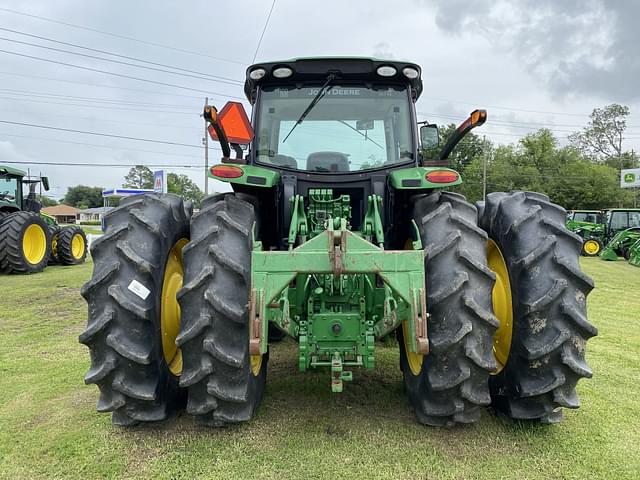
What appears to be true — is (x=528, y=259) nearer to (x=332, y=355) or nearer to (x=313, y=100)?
(x=332, y=355)

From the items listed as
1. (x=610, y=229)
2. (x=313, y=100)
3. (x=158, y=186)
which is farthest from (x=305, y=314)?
(x=610, y=229)

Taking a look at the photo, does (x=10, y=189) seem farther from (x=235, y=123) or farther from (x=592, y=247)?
(x=592, y=247)

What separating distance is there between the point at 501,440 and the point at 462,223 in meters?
1.30

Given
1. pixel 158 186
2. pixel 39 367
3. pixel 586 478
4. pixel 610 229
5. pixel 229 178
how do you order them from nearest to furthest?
pixel 586 478 < pixel 229 178 < pixel 39 367 < pixel 158 186 < pixel 610 229

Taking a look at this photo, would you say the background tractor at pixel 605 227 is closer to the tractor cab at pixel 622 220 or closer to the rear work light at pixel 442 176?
the tractor cab at pixel 622 220

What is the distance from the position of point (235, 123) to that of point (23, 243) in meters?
10.1

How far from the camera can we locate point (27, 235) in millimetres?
11156

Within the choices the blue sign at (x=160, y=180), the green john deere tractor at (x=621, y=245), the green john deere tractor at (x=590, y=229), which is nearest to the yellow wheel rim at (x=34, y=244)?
the blue sign at (x=160, y=180)

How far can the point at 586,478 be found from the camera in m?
2.40

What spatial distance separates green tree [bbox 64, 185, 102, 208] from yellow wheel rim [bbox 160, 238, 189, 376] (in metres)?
105

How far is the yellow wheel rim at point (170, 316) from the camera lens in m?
2.88

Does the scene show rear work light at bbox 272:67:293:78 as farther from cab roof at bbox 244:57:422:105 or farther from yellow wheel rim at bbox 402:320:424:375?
yellow wheel rim at bbox 402:320:424:375

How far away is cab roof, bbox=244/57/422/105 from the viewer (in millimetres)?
3404

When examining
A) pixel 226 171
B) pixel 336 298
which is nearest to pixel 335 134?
pixel 226 171
